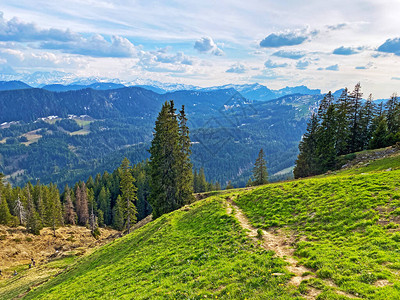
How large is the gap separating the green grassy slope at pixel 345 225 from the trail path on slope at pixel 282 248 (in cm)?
48

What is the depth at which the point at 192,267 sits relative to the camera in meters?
17.6

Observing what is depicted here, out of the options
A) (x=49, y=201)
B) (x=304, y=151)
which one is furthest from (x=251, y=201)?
(x=49, y=201)

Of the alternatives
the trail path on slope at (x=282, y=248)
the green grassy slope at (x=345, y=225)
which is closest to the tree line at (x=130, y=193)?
the green grassy slope at (x=345, y=225)

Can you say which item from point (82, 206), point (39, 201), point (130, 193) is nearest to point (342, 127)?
point (130, 193)

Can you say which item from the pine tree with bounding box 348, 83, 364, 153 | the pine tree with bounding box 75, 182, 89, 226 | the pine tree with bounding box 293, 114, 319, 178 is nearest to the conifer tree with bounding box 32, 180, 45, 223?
the pine tree with bounding box 75, 182, 89, 226

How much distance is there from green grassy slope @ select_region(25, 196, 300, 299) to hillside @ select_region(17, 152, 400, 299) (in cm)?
8

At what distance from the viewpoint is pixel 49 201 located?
275ft

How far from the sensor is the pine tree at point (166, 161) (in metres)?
47.2

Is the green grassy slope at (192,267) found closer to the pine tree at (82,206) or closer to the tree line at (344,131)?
the tree line at (344,131)

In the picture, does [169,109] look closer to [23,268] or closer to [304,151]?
[304,151]

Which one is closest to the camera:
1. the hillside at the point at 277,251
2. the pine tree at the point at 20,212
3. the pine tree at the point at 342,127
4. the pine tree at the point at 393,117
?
the hillside at the point at 277,251

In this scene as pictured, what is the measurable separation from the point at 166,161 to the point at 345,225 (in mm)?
35310

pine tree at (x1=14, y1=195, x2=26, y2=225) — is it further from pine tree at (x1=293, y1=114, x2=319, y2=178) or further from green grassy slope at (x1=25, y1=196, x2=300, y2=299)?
pine tree at (x1=293, y1=114, x2=319, y2=178)

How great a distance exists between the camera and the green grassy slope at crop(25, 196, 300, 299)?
1356 cm
